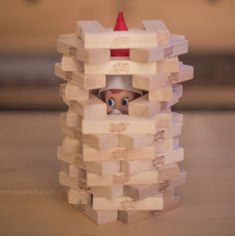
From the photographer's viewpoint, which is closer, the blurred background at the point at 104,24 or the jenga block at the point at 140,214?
the jenga block at the point at 140,214

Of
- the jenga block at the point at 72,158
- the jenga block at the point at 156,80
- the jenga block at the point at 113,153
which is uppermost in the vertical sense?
the jenga block at the point at 156,80

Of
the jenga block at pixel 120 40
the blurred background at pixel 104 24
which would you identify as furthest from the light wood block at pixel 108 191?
the blurred background at pixel 104 24

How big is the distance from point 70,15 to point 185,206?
124 cm

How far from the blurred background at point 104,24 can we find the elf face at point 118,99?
1135 millimetres

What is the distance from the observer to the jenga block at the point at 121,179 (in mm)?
1422

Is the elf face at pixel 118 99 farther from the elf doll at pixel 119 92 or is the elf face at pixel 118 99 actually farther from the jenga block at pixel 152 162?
the jenga block at pixel 152 162

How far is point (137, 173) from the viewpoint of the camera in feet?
4.69

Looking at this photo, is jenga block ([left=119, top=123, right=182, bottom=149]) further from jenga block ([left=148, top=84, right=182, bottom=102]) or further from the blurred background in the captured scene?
the blurred background

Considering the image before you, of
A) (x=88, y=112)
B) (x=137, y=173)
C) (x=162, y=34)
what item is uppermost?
(x=162, y=34)

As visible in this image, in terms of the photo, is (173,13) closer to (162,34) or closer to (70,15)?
(70,15)

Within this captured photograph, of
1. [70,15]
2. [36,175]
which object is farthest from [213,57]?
[36,175]

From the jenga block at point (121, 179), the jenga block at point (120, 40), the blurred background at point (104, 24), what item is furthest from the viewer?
the blurred background at point (104, 24)

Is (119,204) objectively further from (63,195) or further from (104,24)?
(104,24)

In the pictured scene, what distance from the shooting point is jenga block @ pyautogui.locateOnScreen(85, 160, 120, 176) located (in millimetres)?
1396
